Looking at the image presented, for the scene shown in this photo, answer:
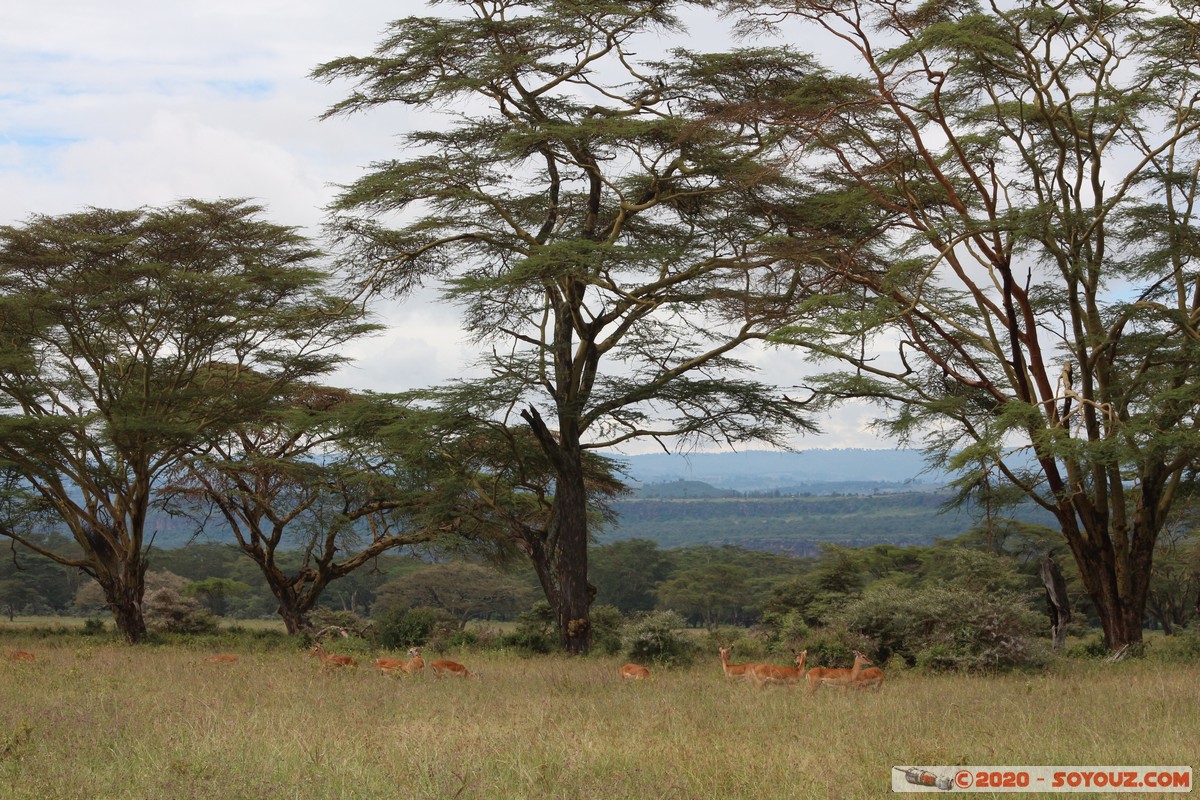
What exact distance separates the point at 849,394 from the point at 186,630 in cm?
1586

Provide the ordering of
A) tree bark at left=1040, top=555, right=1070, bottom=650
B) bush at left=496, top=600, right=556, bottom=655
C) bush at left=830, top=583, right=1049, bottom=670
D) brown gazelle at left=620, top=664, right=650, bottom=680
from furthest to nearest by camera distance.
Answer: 1. bush at left=496, top=600, right=556, bottom=655
2. tree bark at left=1040, top=555, right=1070, bottom=650
3. bush at left=830, top=583, right=1049, bottom=670
4. brown gazelle at left=620, top=664, right=650, bottom=680

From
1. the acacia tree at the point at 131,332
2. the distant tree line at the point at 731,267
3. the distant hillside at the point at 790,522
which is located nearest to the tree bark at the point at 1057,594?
the distant tree line at the point at 731,267

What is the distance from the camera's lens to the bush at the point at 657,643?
1535 centimetres

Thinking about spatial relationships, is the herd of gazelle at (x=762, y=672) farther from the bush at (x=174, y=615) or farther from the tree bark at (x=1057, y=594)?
the bush at (x=174, y=615)

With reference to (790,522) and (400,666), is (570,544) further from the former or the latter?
(790,522)

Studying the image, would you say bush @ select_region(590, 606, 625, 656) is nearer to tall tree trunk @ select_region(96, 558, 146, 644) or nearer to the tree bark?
the tree bark

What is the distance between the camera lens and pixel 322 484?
21516 millimetres

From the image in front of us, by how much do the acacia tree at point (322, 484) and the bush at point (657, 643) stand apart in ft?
12.8

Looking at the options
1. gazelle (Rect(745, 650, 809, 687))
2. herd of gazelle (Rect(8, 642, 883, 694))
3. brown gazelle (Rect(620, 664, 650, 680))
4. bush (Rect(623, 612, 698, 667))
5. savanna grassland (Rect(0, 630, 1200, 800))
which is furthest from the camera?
bush (Rect(623, 612, 698, 667))

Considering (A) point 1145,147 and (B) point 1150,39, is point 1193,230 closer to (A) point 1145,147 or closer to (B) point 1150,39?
(A) point 1145,147

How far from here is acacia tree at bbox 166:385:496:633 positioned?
18.2m

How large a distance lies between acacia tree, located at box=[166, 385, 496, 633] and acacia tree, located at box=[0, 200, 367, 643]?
1.31m

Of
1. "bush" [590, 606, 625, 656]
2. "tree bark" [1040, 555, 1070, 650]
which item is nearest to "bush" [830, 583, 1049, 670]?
"tree bark" [1040, 555, 1070, 650]

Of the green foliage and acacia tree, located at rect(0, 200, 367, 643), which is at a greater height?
acacia tree, located at rect(0, 200, 367, 643)
